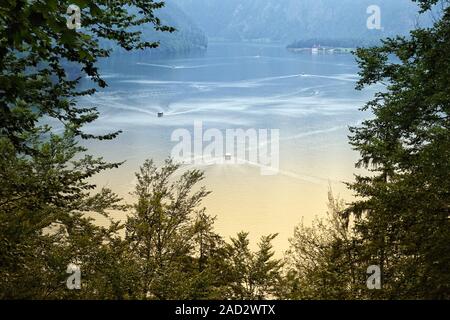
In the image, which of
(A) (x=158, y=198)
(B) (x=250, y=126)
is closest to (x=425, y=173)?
(A) (x=158, y=198)

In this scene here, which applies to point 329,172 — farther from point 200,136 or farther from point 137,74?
point 137,74

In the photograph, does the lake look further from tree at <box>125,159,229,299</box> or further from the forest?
the forest

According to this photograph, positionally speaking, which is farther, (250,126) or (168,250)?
(250,126)

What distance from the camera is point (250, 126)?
95375 mm

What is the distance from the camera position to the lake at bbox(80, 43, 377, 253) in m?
55.4

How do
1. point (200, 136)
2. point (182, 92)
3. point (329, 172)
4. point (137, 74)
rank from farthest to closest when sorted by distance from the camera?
1. point (137, 74)
2. point (182, 92)
3. point (200, 136)
4. point (329, 172)

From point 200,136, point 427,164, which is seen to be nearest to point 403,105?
point 427,164

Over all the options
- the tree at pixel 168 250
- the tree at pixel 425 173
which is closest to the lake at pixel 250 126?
the tree at pixel 168 250

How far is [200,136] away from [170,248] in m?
62.5

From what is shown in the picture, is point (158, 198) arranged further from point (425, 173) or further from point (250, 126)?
point (250, 126)

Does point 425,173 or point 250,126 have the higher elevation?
point 425,173

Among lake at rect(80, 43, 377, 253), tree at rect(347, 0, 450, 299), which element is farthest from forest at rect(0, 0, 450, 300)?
lake at rect(80, 43, 377, 253)

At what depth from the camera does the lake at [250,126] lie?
182ft
